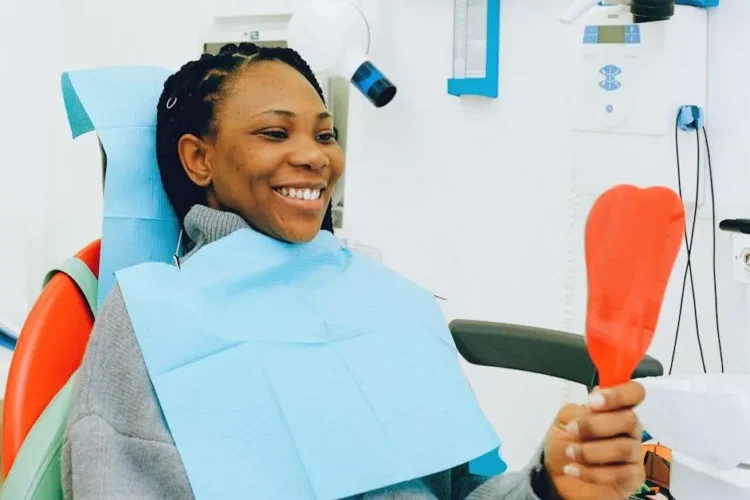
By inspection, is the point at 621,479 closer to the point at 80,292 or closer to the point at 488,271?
the point at 80,292

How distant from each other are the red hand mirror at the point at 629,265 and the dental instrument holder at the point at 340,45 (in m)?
1.23

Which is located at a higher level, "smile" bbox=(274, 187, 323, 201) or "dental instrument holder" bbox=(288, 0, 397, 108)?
"dental instrument holder" bbox=(288, 0, 397, 108)

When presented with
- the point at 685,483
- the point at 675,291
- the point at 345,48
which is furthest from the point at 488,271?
the point at 685,483

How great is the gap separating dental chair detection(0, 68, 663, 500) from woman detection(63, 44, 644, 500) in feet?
0.16

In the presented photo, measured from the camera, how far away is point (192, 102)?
3.92 feet

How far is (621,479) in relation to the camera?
723 millimetres

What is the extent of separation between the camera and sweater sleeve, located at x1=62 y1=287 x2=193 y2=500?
0.87m

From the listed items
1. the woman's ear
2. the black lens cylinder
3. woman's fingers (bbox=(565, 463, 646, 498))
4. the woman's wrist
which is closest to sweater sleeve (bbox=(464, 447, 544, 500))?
the woman's wrist

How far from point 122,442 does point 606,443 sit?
55 centimetres

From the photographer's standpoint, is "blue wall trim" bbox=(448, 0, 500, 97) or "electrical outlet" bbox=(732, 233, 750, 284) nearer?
"electrical outlet" bbox=(732, 233, 750, 284)

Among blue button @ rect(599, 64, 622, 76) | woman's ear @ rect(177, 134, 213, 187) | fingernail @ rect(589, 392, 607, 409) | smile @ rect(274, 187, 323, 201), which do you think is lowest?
fingernail @ rect(589, 392, 607, 409)

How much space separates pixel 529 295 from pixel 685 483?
833mm

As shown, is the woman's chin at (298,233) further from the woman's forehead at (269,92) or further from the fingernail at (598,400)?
the fingernail at (598,400)

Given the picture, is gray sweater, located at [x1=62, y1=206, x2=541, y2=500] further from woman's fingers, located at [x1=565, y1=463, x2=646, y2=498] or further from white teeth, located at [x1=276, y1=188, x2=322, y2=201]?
white teeth, located at [x1=276, y1=188, x2=322, y2=201]
